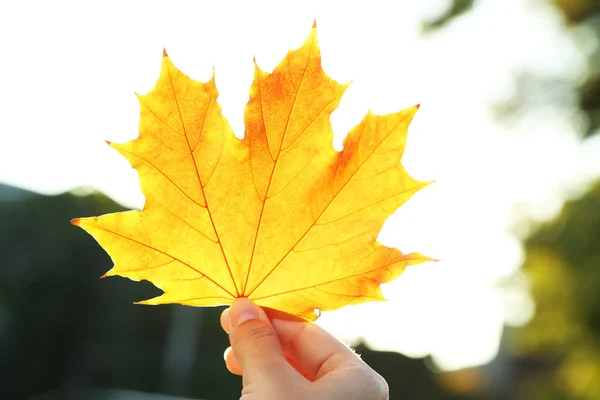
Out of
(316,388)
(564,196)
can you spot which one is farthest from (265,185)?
(564,196)

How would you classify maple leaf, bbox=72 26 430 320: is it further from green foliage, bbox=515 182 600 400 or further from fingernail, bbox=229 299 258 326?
green foliage, bbox=515 182 600 400

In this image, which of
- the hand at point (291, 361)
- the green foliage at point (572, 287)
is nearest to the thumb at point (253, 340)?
the hand at point (291, 361)

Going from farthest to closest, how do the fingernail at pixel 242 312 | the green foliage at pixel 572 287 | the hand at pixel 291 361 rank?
1. the green foliage at pixel 572 287
2. the fingernail at pixel 242 312
3. the hand at pixel 291 361

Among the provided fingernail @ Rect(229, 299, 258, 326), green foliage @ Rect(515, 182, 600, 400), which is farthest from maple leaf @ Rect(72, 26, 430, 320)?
green foliage @ Rect(515, 182, 600, 400)

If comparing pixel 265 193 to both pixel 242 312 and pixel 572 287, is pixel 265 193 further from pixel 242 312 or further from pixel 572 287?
pixel 572 287

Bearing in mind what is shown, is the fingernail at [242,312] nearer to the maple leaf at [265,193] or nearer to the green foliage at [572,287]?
the maple leaf at [265,193]

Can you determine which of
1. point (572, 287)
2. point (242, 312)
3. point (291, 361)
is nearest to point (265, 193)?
point (242, 312)

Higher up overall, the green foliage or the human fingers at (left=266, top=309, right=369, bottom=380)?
the green foliage
